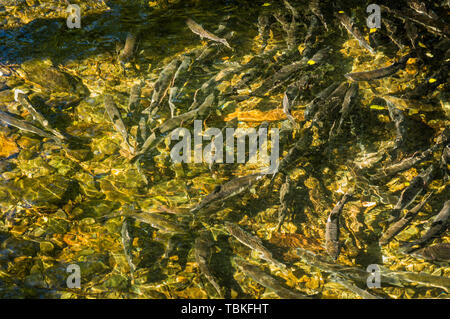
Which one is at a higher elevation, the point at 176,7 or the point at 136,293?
the point at 176,7

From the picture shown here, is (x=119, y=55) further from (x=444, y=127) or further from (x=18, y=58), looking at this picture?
(x=444, y=127)

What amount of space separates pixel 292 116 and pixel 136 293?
5.99 ft

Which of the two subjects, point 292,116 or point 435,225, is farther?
point 292,116

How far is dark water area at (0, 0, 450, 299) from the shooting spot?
2.41m

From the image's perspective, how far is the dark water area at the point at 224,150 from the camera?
2414 mm

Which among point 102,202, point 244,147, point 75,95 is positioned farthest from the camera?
point 75,95

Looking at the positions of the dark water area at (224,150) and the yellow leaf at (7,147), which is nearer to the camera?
the dark water area at (224,150)

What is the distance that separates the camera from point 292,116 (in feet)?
9.56

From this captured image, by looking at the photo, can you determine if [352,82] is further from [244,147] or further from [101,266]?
[101,266]

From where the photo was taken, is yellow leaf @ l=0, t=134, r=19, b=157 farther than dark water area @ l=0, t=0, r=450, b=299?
Yes

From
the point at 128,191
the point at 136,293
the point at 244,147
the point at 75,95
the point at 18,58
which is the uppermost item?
the point at 18,58

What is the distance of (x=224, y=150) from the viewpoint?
295 centimetres

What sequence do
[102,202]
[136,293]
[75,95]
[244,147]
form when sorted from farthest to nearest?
[75,95]
[244,147]
[102,202]
[136,293]

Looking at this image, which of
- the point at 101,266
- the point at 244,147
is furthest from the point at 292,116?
the point at 101,266
